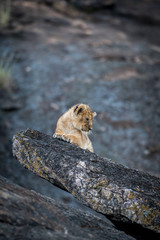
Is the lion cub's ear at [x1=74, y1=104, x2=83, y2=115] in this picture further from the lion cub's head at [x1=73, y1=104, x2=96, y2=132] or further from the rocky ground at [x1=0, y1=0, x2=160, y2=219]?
the rocky ground at [x1=0, y1=0, x2=160, y2=219]

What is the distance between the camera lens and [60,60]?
53.5ft

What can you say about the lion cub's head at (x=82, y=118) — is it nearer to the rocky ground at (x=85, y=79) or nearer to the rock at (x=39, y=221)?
the rock at (x=39, y=221)

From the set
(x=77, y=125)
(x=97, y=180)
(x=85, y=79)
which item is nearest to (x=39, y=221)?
(x=97, y=180)

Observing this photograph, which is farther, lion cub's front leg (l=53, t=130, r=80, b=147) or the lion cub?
the lion cub

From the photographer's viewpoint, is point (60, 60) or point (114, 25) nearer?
point (60, 60)

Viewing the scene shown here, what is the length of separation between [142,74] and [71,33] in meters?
5.52

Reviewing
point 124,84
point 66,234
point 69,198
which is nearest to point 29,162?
point 66,234

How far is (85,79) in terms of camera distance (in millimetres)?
15352

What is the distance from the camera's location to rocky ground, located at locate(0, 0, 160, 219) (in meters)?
13.0

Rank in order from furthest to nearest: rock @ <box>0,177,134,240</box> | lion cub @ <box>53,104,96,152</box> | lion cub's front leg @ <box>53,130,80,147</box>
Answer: lion cub @ <box>53,104,96,152</box> → lion cub's front leg @ <box>53,130,80,147</box> → rock @ <box>0,177,134,240</box>

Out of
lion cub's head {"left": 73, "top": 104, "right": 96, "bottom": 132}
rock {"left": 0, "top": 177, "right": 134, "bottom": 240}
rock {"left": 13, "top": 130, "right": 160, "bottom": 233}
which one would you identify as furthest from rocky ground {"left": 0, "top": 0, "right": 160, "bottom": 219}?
rock {"left": 0, "top": 177, "right": 134, "bottom": 240}

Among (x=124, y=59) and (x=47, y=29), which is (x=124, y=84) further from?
(x=47, y=29)

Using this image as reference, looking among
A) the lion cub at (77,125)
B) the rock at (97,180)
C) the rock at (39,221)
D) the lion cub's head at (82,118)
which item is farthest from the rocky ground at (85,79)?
the rock at (39,221)

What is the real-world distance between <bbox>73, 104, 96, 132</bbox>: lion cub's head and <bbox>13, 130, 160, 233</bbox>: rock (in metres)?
1.18
